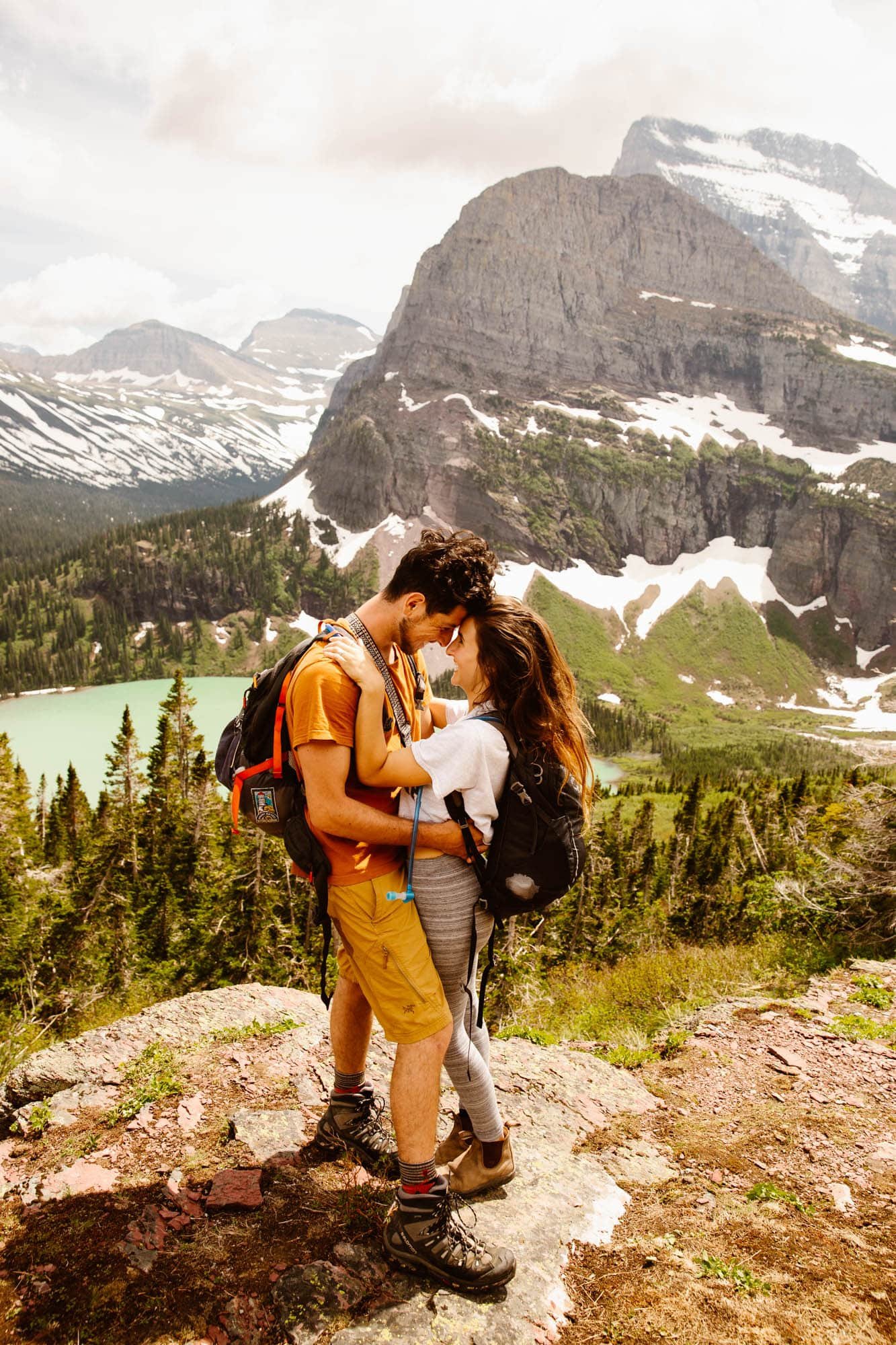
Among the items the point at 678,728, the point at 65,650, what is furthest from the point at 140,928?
the point at 65,650

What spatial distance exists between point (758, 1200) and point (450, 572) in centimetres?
496

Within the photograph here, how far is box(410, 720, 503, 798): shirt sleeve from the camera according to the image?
4.34 meters

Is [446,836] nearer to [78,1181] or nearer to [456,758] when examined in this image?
[456,758]

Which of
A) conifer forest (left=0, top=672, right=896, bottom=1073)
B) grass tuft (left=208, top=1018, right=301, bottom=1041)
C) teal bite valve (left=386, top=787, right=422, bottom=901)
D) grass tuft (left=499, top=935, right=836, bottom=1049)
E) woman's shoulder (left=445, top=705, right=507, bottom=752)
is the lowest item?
conifer forest (left=0, top=672, right=896, bottom=1073)

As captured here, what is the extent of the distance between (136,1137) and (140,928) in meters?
28.9

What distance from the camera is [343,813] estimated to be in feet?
14.5

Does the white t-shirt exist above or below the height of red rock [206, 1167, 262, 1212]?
above

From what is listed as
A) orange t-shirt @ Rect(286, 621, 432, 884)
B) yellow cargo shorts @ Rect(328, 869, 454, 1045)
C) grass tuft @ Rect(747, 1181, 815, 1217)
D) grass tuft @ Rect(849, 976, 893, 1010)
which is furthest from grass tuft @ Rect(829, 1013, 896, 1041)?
orange t-shirt @ Rect(286, 621, 432, 884)

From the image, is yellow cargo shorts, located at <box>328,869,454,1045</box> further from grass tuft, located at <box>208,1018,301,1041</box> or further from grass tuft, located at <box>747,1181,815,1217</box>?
grass tuft, located at <box>208,1018,301,1041</box>

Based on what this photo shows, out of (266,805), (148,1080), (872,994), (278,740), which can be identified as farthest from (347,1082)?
(872,994)

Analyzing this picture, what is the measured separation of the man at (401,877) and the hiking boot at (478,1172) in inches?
24.4

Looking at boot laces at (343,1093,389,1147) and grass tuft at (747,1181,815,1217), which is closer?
grass tuft at (747,1181,815,1217)

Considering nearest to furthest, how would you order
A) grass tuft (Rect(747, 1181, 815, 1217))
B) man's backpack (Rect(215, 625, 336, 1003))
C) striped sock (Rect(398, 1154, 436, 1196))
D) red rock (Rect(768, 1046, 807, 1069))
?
striped sock (Rect(398, 1154, 436, 1196)) → man's backpack (Rect(215, 625, 336, 1003)) → grass tuft (Rect(747, 1181, 815, 1217)) → red rock (Rect(768, 1046, 807, 1069))

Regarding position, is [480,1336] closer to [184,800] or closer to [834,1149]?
[834,1149]
